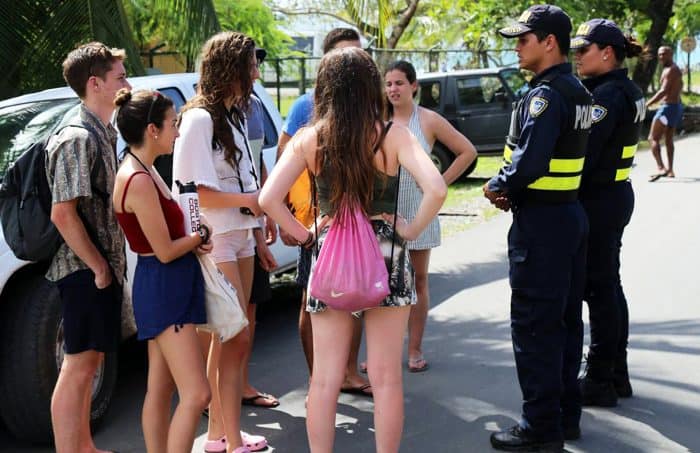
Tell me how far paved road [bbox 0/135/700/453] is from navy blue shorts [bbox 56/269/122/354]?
92 centimetres

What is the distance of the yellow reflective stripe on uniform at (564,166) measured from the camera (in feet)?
14.6

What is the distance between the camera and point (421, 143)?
5855mm

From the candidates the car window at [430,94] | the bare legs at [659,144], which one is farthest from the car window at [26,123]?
the car window at [430,94]

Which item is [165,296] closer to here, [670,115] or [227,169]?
[227,169]

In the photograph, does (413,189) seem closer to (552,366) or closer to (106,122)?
(552,366)

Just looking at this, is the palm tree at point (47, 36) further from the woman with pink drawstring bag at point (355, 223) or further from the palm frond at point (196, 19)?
the woman with pink drawstring bag at point (355, 223)

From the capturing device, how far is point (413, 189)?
5871mm

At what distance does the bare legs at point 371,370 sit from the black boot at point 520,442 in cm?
98

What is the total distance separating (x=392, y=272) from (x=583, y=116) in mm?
1306

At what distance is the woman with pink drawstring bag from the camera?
147 inches

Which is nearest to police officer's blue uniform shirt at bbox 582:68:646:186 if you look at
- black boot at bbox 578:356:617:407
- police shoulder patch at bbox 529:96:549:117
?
police shoulder patch at bbox 529:96:549:117

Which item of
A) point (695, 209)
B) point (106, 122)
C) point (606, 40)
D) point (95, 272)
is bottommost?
point (695, 209)

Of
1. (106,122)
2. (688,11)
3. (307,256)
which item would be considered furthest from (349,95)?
(688,11)

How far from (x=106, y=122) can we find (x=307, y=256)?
1.15m
